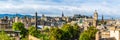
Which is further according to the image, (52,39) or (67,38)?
(67,38)

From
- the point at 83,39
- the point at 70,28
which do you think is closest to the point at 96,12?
the point at 70,28

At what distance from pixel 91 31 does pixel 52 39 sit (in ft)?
27.3

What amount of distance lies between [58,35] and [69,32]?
561 centimetres

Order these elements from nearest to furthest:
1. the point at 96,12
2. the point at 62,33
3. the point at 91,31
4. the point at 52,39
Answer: the point at 52,39 → the point at 62,33 → the point at 91,31 → the point at 96,12

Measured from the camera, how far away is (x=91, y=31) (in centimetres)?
5009

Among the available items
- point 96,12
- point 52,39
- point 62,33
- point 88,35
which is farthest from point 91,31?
point 96,12

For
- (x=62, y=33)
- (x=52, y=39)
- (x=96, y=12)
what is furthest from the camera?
(x=96, y=12)

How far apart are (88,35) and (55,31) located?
5018 mm

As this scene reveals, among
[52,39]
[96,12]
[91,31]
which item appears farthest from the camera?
[96,12]

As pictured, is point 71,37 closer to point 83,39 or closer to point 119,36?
point 83,39

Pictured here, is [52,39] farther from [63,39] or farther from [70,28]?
[70,28]

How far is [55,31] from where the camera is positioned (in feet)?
150

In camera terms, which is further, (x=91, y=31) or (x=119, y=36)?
(x=91, y=31)

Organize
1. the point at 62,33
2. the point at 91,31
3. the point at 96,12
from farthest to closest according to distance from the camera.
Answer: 1. the point at 96,12
2. the point at 91,31
3. the point at 62,33
